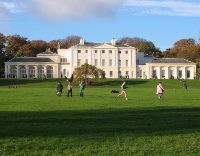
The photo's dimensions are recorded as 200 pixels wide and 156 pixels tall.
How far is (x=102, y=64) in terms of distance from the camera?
11300 centimetres

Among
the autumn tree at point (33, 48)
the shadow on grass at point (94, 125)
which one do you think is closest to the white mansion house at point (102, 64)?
the autumn tree at point (33, 48)

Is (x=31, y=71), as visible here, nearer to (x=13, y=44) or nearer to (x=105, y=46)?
(x=13, y=44)

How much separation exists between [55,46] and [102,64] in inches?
1099

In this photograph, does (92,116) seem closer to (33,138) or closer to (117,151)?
(33,138)

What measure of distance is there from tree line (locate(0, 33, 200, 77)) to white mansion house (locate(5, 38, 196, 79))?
21.0ft

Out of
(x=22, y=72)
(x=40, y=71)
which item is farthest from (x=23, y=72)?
(x=40, y=71)

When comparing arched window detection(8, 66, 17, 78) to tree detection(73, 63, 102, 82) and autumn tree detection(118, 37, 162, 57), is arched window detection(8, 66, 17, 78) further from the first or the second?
autumn tree detection(118, 37, 162, 57)

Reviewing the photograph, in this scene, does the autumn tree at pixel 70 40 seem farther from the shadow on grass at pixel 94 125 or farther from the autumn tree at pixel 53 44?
the shadow on grass at pixel 94 125

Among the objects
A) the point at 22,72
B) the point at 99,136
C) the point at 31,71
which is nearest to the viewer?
the point at 99,136

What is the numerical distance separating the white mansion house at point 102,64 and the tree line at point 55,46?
6399mm

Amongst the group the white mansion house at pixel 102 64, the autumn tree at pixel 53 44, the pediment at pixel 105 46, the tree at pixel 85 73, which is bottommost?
the tree at pixel 85 73

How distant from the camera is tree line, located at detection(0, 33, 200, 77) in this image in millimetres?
114325

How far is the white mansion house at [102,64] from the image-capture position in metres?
109

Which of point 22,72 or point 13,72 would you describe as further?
point 22,72
